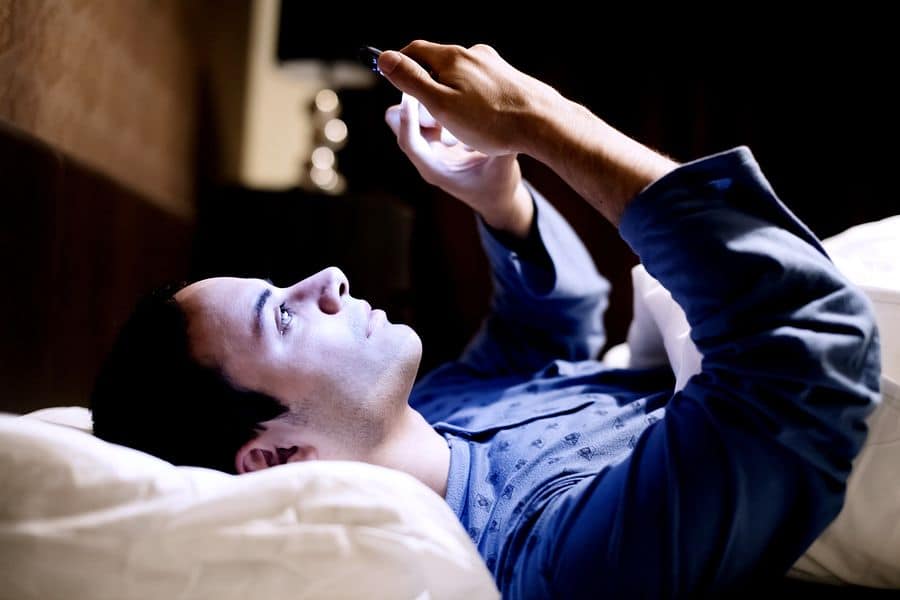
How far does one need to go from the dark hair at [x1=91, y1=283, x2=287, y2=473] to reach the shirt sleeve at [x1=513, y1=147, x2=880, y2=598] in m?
0.44

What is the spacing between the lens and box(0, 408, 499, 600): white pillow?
57 centimetres

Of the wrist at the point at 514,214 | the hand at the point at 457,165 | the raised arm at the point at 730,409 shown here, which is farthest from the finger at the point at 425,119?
the raised arm at the point at 730,409

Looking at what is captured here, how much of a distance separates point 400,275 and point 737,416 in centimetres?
111

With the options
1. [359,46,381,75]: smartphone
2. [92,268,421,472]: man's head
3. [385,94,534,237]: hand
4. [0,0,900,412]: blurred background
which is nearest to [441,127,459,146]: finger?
[385,94,534,237]: hand

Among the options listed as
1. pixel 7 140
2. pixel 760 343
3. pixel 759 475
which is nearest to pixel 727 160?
pixel 760 343

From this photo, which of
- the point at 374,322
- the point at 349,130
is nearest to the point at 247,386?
the point at 374,322

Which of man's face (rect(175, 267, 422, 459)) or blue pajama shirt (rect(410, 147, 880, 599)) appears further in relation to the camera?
man's face (rect(175, 267, 422, 459))

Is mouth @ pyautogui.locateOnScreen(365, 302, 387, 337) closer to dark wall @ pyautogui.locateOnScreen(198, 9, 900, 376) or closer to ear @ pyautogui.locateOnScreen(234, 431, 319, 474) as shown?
ear @ pyautogui.locateOnScreen(234, 431, 319, 474)

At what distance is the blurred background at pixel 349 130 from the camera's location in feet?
3.76

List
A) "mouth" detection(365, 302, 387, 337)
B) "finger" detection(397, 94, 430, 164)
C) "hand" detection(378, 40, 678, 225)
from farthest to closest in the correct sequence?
"finger" detection(397, 94, 430, 164)
"mouth" detection(365, 302, 387, 337)
"hand" detection(378, 40, 678, 225)

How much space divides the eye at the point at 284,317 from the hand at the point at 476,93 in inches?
13.4

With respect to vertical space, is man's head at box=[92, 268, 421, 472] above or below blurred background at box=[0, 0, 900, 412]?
below

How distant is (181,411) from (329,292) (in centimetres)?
24

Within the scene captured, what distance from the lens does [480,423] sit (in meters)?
1.08
